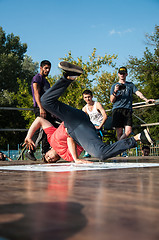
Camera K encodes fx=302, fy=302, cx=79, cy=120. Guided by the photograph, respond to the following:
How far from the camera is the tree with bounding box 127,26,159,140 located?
16.2 metres

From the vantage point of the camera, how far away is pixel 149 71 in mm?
16500

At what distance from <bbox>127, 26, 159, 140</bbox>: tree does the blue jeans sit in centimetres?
1427

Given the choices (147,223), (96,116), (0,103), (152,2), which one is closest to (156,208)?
(147,223)

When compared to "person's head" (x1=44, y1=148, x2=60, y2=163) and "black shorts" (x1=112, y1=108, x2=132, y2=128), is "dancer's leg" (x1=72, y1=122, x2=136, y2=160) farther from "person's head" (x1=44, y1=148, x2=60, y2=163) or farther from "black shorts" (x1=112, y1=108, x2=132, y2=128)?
"black shorts" (x1=112, y1=108, x2=132, y2=128)

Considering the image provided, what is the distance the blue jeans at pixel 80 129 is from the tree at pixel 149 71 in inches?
562

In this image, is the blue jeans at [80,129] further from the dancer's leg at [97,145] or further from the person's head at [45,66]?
the person's head at [45,66]

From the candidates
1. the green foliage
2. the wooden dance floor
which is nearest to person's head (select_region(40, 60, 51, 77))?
the wooden dance floor

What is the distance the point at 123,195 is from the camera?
819mm

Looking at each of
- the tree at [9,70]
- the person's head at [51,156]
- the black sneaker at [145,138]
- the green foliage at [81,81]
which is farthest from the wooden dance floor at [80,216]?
the tree at [9,70]

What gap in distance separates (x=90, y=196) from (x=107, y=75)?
54.3 ft

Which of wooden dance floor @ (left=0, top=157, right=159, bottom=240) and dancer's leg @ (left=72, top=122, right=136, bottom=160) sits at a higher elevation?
dancer's leg @ (left=72, top=122, right=136, bottom=160)

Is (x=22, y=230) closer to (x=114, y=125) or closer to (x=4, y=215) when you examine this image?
(x=4, y=215)

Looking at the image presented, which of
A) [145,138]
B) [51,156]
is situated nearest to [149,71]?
[51,156]

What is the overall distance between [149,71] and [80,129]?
15.0 meters
